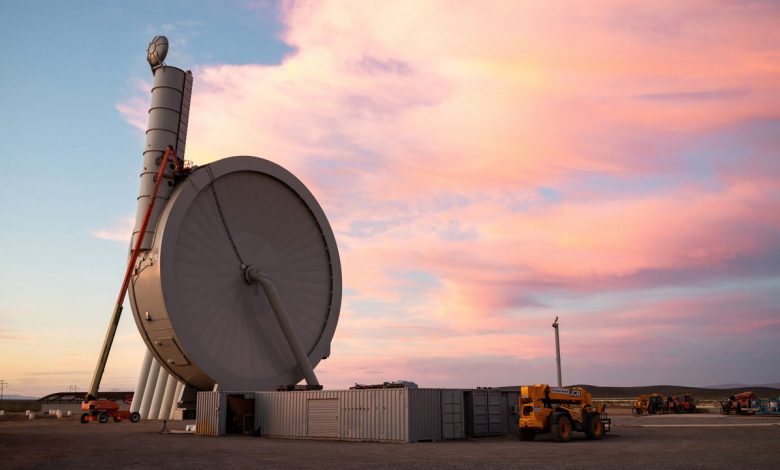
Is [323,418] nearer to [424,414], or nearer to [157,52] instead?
[424,414]

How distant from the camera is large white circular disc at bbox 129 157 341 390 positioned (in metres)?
40.5

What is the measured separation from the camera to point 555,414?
102ft

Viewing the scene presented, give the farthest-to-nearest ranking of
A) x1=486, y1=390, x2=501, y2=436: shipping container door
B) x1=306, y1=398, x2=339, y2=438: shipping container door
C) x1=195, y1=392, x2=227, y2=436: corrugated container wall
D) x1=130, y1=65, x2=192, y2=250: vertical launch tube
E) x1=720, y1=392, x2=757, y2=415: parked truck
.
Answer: x1=720, y1=392, x2=757, y2=415: parked truck → x1=130, y1=65, x2=192, y2=250: vertical launch tube → x1=195, y1=392, x2=227, y2=436: corrugated container wall → x1=486, y1=390, x2=501, y2=436: shipping container door → x1=306, y1=398, x2=339, y2=438: shipping container door

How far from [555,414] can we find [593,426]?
353cm

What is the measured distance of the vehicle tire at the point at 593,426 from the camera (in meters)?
33.0

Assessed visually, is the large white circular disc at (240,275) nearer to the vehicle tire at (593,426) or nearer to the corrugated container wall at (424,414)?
the corrugated container wall at (424,414)

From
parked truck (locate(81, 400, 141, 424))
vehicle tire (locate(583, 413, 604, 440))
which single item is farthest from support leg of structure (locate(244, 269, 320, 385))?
vehicle tire (locate(583, 413, 604, 440))

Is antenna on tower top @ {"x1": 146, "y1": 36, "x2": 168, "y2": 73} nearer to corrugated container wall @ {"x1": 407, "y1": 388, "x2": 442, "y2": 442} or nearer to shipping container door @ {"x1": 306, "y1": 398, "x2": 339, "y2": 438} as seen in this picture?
shipping container door @ {"x1": 306, "y1": 398, "x2": 339, "y2": 438}

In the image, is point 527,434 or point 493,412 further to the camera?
point 493,412

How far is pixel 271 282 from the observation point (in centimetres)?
4597

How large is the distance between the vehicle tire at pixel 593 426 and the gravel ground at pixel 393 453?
27.8 inches

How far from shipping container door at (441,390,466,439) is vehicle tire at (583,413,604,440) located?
20.8ft

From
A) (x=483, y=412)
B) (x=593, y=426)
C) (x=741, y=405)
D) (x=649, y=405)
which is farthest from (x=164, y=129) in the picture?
(x=741, y=405)

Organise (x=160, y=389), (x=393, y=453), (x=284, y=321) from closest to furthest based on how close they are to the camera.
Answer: (x=393, y=453) → (x=284, y=321) → (x=160, y=389)
